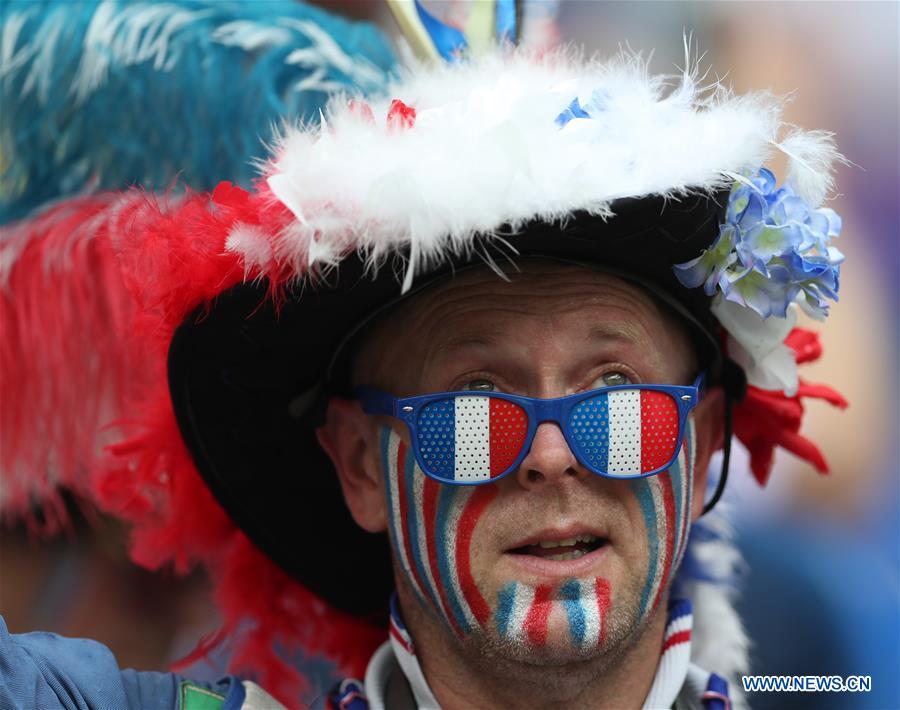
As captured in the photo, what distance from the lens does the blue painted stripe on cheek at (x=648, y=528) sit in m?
1.79

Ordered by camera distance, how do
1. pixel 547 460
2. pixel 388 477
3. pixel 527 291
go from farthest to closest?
pixel 388 477
pixel 527 291
pixel 547 460

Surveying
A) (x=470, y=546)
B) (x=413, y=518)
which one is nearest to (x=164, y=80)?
(x=413, y=518)

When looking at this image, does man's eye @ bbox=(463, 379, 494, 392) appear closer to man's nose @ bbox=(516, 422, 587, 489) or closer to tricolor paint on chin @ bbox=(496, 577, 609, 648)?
man's nose @ bbox=(516, 422, 587, 489)

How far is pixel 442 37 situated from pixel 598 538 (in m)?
1.10

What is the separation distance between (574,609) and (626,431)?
30 cm

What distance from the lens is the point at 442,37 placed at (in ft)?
7.38

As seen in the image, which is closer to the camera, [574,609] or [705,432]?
[574,609]

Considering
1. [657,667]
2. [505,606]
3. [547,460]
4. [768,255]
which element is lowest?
[657,667]

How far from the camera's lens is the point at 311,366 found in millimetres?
2066

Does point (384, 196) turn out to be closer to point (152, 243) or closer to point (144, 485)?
point (152, 243)

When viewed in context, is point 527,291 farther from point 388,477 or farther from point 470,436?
point 388,477

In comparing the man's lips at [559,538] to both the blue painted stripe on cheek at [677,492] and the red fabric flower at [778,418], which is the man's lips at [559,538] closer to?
the blue painted stripe on cheek at [677,492]

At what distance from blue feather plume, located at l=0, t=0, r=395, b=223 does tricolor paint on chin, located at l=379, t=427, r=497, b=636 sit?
3.66 feet

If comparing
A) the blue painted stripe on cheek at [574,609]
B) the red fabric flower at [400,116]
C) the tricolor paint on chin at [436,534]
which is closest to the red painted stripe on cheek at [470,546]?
the tricolor paint on chin at [436,534]
